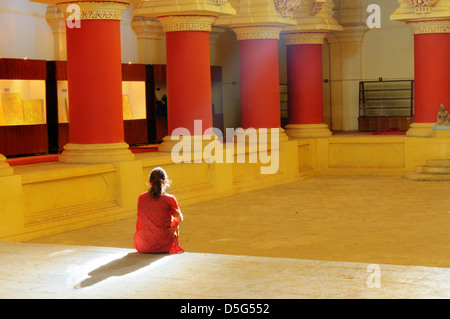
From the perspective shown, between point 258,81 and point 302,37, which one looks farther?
point 302,37

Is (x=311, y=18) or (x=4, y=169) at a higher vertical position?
(x=311, y=18)

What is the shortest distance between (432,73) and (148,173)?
752cm

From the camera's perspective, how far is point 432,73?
17125mm

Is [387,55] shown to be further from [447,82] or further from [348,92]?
[447,82]

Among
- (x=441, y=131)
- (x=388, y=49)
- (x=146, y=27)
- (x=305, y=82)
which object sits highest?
(x=146, y=27)

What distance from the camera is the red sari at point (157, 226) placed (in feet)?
25.3

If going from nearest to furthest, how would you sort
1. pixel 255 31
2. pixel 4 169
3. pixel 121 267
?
1. pixel 121 267
2. pixel 4 169
3. pixel 255 31

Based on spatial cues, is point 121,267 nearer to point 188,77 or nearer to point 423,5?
point 188,77

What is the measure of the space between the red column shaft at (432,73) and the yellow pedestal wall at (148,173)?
76 centimetres

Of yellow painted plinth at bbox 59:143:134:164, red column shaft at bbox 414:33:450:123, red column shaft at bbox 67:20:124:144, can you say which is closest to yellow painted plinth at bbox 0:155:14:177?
yellow painted plinth at bbox 59:143:134:164

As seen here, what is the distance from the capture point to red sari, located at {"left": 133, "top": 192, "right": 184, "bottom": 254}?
304 inches

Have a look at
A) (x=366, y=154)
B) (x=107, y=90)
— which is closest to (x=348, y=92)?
(x=366, y=154)

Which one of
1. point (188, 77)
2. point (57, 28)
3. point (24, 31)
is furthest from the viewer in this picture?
point (57, 28)

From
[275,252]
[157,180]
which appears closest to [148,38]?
[275,252]
